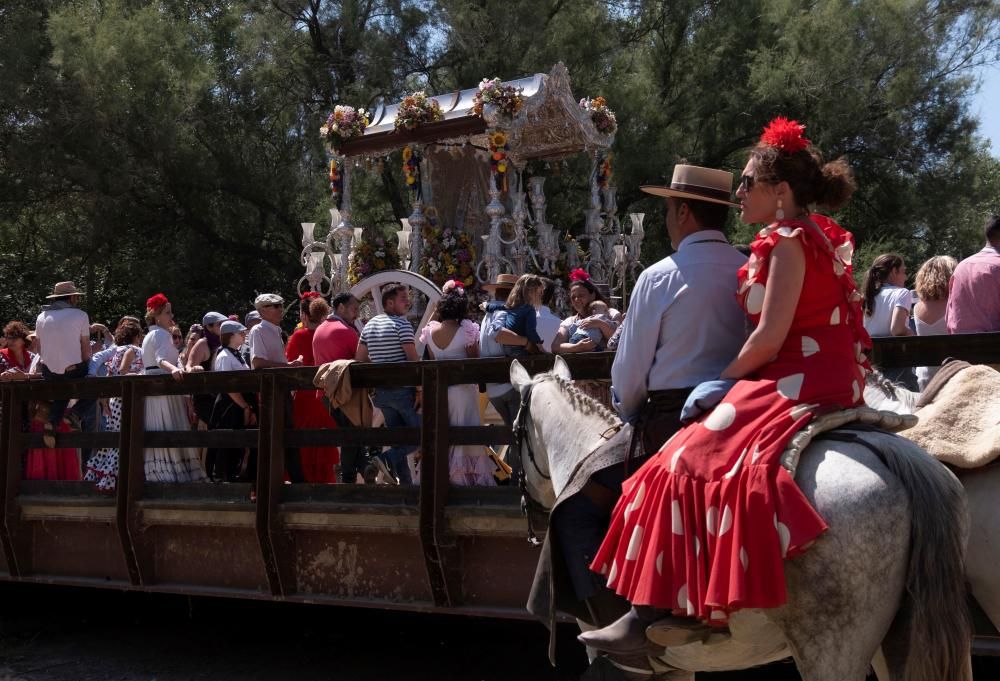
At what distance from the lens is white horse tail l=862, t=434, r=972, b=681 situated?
318 cm

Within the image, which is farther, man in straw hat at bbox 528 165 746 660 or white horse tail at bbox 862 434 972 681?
man in straw hat at bbox 528 165 746 660

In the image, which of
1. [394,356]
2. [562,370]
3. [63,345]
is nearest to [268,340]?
[394,356]

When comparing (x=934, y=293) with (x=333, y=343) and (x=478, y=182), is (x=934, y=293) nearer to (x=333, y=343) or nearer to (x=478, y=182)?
(x=333, y=343)

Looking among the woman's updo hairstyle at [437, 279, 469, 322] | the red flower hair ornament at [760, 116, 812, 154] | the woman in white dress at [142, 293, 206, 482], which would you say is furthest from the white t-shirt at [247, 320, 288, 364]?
the red flower hair ornament at [760, 116, 812, 154]

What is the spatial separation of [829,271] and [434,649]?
4889 millimetres

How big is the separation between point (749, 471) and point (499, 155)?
1162 cm

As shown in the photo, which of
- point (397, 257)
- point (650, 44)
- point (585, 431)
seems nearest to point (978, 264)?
point (585, 431)

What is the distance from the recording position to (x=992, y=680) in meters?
6.05

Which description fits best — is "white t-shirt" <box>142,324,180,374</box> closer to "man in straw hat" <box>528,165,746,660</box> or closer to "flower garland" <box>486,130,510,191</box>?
"man in straw hat" <box>528,165,746,660</box>

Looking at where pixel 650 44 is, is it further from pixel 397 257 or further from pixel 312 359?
pixel 312 359

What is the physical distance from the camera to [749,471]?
10.8 ft

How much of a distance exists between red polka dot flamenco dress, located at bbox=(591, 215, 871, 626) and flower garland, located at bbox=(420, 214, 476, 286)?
11.6 m

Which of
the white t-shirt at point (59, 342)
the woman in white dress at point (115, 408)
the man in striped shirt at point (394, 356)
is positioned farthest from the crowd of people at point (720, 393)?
the white t-shirt at point (59, 342)

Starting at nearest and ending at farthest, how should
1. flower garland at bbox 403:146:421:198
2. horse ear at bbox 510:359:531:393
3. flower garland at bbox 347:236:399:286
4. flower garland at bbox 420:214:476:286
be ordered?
horse ear at bbox 510:359:531:393
flower garland at bbox 420:214:476:286
flower garland at bbox 347:236:399:286
flower garland at bbox 403:146:421:198
